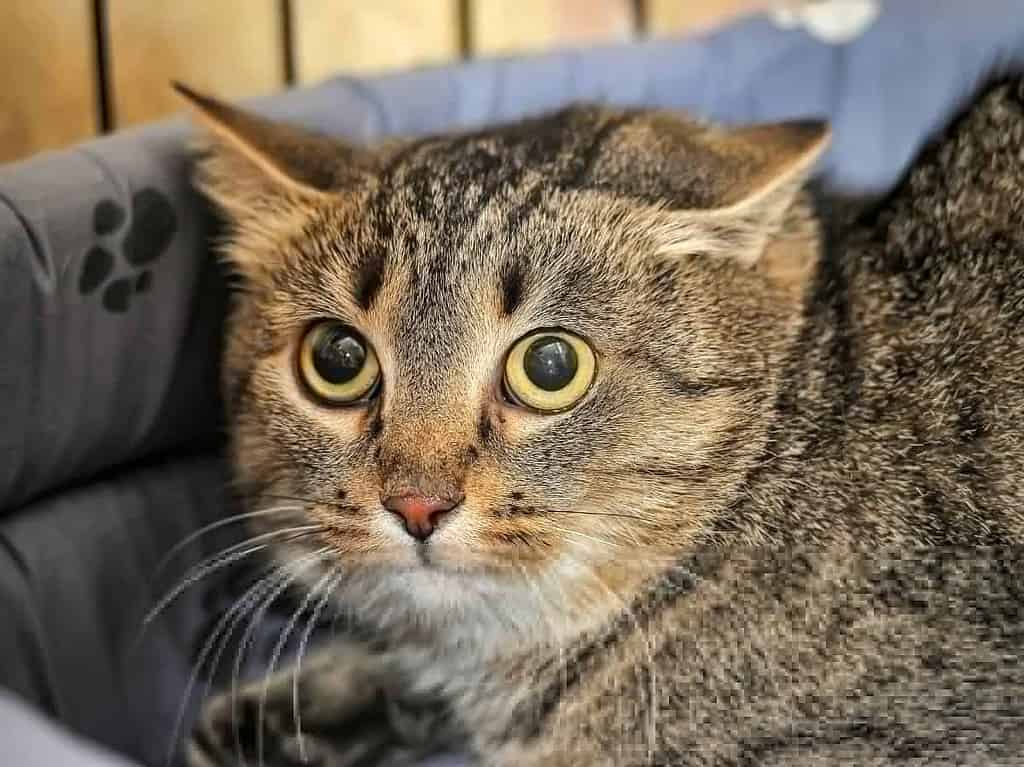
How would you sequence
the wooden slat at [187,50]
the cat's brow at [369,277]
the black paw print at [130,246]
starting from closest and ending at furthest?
the cat's brow at [369,277] → the black paw print at [130,246] → the wooden slat at [187,50]

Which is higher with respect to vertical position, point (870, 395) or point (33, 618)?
point (870, 395)

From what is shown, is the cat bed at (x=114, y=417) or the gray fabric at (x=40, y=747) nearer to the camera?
the gray fabric at (x=40, y=747)

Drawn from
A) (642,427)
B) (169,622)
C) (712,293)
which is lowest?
(169,622)

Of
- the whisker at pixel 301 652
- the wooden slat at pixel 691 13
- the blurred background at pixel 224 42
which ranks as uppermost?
the wooden slat at pixel 691 13

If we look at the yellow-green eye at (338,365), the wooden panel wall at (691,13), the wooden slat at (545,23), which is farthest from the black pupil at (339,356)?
the wooden panel wall at (691,13)

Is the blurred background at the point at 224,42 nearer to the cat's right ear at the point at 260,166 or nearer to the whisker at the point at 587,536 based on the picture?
the cat's right ear at the point at 260,166

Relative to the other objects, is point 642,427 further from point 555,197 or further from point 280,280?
point 280,280

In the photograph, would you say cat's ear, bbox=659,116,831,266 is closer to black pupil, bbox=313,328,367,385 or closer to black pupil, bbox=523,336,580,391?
black pupil, bbox=523,336,580,391

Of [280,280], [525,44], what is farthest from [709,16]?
[280,280]
